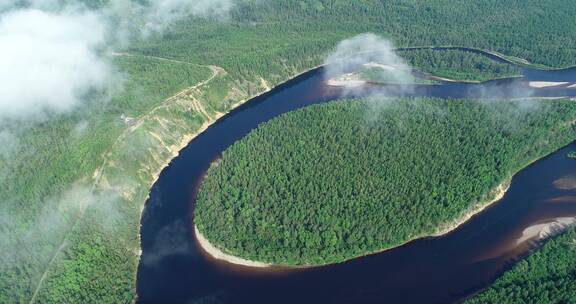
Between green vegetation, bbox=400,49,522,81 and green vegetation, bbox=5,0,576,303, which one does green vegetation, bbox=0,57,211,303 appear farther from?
green vegetation, bbox=400,49,522,81

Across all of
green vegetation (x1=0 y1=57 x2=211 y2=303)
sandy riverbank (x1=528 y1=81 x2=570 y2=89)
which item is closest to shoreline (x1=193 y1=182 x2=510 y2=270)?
green vegetation (x1=0 y1=57 x2=211 y2=303)

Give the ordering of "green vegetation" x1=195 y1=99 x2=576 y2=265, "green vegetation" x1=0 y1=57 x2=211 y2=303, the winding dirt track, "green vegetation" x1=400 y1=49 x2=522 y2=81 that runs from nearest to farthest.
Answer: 1. "green vegetation" x1=0 y1=57 x2=211 y2=303
2. the winding dirt track
3. "green vegetation" x1=195 y1=99 x2=576 y2=265
4. "green vegetation" x1=400 y1=49 x2=522 y2=81

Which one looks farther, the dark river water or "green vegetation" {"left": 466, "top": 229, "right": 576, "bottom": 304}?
the dark river water

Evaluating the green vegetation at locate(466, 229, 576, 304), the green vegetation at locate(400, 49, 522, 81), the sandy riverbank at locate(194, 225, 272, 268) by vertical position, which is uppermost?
the green vegetation at locate(400, 49, 522, 81)

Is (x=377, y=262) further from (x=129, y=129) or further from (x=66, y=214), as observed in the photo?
(x=129, y=129)

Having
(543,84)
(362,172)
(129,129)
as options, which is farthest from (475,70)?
(129,129)

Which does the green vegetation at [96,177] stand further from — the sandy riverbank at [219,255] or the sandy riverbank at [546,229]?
the sandy riverbank at [546,229]

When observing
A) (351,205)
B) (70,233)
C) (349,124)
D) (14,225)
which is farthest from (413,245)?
(14,225)

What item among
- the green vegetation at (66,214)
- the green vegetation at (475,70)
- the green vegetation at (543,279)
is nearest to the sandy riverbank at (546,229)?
the green vegetation at (543,279)
